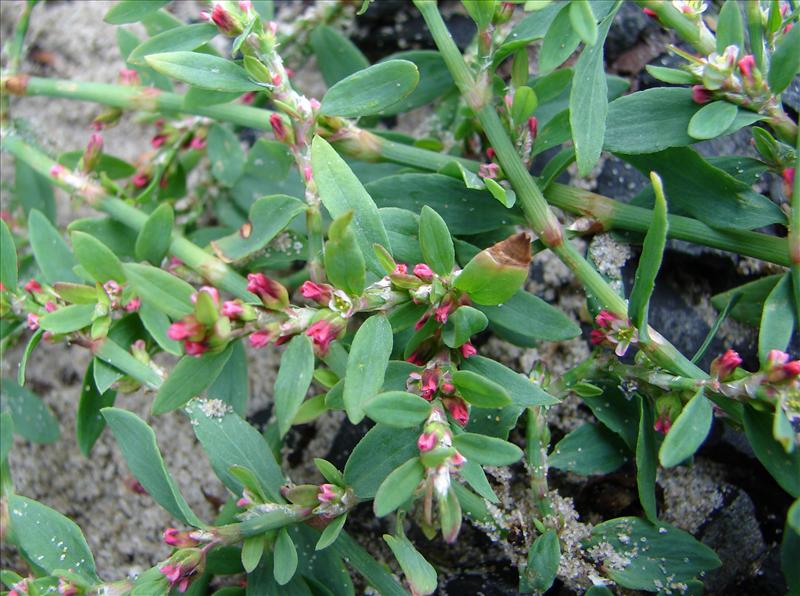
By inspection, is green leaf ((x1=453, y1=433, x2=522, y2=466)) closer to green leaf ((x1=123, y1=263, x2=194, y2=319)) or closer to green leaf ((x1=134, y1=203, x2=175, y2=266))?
green leaf ((x1=123, y1=263, x2=194, y2=319))

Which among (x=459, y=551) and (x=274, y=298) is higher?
(x=274, y=298)

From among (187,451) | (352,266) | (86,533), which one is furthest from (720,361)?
(86,533)

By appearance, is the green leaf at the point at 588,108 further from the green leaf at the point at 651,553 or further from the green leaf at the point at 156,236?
the green leaf at the point at 156,236

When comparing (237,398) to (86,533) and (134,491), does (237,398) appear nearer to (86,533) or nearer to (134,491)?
(134,491)

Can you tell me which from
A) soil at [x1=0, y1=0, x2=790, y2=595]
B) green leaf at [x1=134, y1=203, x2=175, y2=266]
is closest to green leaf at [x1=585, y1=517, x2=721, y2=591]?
soil at [x1=0, y1=0, x2=790, y2=595]

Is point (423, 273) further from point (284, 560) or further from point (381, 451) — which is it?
point (284, 560)

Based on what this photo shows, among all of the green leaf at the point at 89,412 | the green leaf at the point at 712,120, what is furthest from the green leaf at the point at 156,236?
the green leaf at the point at 712,120

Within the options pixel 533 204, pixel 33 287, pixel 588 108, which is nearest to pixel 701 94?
pixel 588 108
